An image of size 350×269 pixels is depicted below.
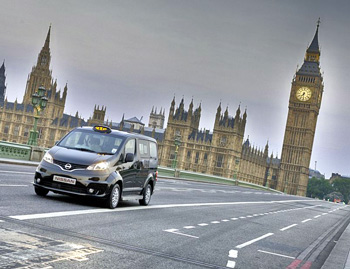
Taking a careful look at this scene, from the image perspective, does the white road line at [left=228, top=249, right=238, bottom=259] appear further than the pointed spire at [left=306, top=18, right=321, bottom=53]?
No

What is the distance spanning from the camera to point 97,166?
433 inches

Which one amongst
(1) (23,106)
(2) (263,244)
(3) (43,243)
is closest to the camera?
(3) (43,243)

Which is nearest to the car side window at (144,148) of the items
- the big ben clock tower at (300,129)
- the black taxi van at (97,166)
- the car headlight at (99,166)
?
the black taxi van at (97,166)

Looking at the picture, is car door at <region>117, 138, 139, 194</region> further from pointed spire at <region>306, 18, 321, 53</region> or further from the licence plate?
pointed spire at <region>306, 18, 321, 53</region>

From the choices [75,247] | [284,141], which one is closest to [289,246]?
[75,247]

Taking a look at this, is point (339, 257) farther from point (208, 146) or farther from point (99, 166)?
point (208, 146)

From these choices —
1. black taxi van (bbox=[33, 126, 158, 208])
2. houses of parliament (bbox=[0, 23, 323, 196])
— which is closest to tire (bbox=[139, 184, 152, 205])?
black taxi van (bbox=[33, 126, 158, 208])

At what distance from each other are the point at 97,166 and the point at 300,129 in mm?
130442

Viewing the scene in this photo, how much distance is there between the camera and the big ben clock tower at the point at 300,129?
445ft

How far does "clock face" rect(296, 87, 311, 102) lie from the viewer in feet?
449

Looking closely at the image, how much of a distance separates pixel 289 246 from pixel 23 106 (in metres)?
134

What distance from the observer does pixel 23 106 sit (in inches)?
5438

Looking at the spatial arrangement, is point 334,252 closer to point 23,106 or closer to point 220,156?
point 220,156

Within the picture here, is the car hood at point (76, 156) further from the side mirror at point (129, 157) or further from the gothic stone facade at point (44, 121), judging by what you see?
the gothic stone facade at point (44, 121)
